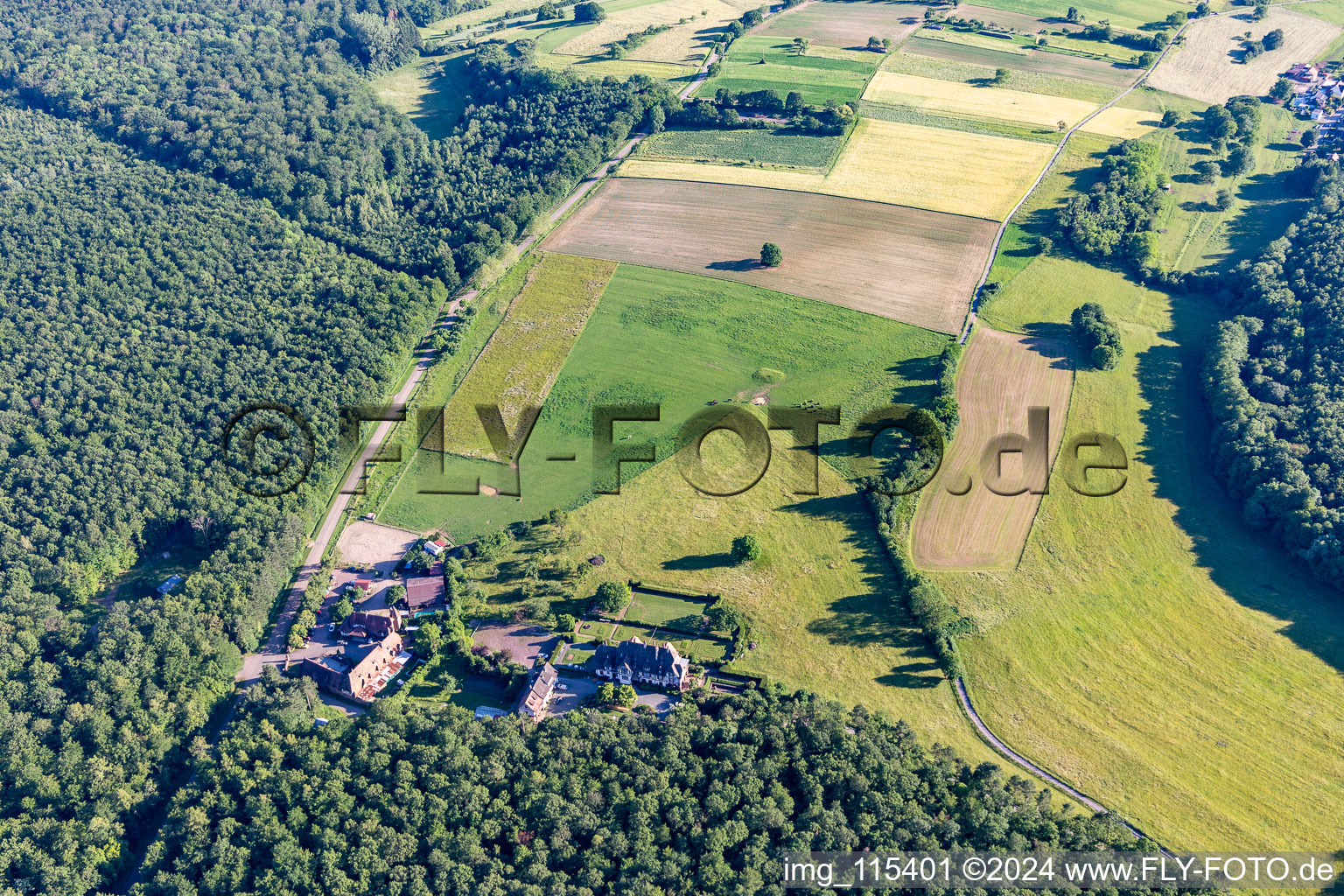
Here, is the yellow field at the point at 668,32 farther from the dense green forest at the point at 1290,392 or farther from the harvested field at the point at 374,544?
the harvested field at the point at 374,544

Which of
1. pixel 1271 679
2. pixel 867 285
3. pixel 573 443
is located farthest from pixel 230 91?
pixel 1271 679

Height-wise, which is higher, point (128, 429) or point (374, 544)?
point (128, 429)

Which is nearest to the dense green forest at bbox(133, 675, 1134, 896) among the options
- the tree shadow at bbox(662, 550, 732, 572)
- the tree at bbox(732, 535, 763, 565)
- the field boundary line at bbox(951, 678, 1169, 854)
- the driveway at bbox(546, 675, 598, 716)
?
the field boundary line at bbox(951, 678, 1169, 854)

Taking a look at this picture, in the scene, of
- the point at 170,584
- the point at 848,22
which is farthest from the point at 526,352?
the point at 848,22

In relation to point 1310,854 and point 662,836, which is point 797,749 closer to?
point 662,836

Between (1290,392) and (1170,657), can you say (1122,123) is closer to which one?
(1290,392)

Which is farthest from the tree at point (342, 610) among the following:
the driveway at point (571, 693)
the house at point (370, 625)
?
the driveway at point (571, 693)

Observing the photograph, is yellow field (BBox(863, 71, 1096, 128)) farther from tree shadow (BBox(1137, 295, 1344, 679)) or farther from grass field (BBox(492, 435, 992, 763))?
grass field (BBox(492, 435, 992, 763))
